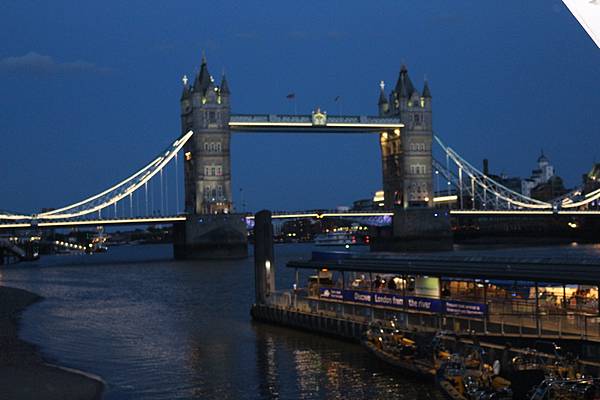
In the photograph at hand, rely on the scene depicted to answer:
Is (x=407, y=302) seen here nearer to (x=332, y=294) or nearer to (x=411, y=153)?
(x=332, y=294)

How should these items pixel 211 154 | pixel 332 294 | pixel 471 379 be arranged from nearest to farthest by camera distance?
1. pixel 471 379
2. pixel 332 294
3. pixel 211 154

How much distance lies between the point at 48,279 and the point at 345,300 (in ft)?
157

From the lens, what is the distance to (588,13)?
5.20 metres

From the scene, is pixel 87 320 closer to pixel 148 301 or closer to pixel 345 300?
pixel 148 301

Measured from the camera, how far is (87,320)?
38.2m

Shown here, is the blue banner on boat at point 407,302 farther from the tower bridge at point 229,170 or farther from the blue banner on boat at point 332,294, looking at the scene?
the tower bridge at point 229,170

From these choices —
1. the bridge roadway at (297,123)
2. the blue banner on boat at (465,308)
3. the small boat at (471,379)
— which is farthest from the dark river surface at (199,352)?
the bridge roadway at (297,123)

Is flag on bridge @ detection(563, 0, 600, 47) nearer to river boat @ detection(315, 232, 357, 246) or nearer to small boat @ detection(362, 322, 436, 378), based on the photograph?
small boat @ detection(362, 322, 436, 378)

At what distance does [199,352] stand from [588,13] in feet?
77.4

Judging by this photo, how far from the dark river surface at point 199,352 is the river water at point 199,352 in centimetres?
3

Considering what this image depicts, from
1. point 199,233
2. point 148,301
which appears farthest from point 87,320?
point 199,233

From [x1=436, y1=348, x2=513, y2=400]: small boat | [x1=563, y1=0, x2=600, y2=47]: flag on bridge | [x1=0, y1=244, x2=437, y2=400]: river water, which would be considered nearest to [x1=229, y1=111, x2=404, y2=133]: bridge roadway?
[x1=0, y1=244, x2=437, y2=400]: river water

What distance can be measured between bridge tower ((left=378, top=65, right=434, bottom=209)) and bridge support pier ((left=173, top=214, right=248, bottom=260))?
24142 mm

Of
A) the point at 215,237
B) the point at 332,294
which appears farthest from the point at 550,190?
the point at 332,294
